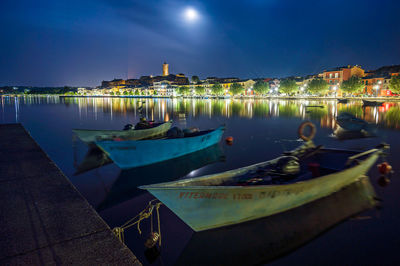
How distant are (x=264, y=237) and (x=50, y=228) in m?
5.65

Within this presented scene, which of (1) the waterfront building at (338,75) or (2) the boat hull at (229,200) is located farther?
(1) the waterfront building at (338,75)

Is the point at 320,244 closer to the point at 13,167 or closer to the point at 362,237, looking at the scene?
the point at 362,237

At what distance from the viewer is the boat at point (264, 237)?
260 inches

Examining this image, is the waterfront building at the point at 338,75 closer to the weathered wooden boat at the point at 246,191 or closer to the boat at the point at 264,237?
the weathered wooden boat at the point at 246,191

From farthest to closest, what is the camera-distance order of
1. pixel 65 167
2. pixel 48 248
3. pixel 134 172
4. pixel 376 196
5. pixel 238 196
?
pixel 65 167 < pixel 134 172 < pixel 376 196 < pixel 238 196 < pixel 48 248

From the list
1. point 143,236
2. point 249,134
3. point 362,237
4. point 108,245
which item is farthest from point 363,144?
point 108,245

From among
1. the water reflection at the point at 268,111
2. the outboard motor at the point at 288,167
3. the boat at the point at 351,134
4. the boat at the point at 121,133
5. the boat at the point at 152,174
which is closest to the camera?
the outboard motor at the point at 288,167

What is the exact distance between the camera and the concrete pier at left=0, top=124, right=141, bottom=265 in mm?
4348

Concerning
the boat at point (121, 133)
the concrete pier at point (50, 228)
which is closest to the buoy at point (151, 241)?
the concrete pier at point (50, 228)

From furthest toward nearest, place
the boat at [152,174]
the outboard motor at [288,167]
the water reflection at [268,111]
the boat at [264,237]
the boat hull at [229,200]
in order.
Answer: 1. the water reflection at [268,111]
2. the boat at [152,174]
3. the outboard motor at [288,167]
4. the boat at [264,237]
5. the boat hull at [229,200]

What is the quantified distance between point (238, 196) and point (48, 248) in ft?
14.3

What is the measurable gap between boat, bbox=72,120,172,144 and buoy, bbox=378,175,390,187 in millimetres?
14901

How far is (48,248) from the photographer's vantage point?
4.55m

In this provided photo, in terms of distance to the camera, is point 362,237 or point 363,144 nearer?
point 362,237
